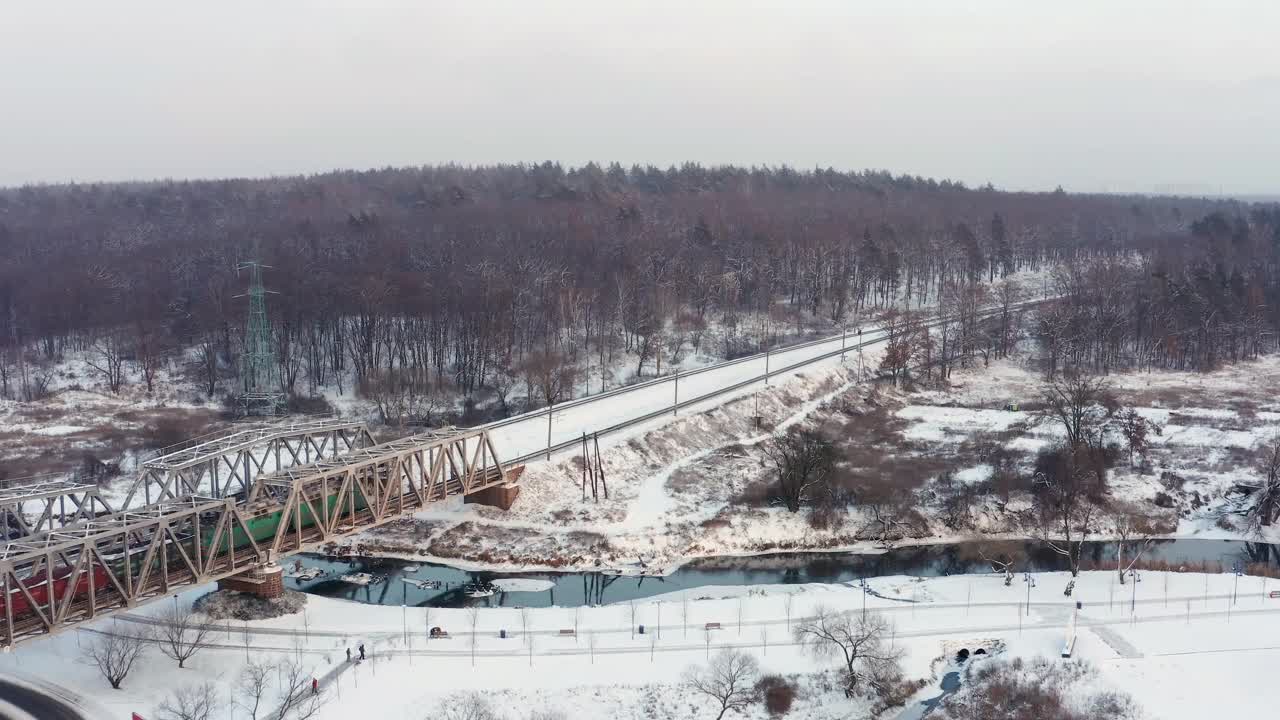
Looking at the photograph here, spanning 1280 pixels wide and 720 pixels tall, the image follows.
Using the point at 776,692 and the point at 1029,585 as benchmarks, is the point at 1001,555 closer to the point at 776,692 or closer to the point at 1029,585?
the point at 1029,585

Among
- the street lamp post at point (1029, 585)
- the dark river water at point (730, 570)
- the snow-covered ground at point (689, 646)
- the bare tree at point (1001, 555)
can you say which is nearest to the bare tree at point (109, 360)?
the dark river water at point (730, 570)

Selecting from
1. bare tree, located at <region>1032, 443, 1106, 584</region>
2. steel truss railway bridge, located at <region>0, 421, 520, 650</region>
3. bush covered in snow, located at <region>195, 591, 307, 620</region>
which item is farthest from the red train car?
bare tree, located at <region>1032, 443, 1106, 584</region>

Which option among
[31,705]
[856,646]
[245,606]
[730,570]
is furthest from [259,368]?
[856,646]

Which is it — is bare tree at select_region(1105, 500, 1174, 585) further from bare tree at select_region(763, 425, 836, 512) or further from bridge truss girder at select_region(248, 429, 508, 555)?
bridge truss girder at select_region(248, 429, 508, 555)

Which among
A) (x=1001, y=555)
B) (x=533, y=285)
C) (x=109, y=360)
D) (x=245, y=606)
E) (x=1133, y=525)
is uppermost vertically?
(x=533, y=285)

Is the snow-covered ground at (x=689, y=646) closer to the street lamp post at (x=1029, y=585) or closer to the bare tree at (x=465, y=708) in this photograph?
the street lamp post at (x=1029, y=585)

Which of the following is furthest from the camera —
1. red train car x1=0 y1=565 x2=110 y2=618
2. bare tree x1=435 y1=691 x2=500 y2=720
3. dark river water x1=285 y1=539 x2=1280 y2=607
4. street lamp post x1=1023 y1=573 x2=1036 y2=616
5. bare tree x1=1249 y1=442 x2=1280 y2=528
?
bare tree x1=1249 y1=442 x2=1280 y2=528

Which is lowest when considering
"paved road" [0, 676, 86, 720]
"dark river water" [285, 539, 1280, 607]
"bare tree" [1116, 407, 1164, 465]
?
"dark river water" [285, 539, 1280, 607]
